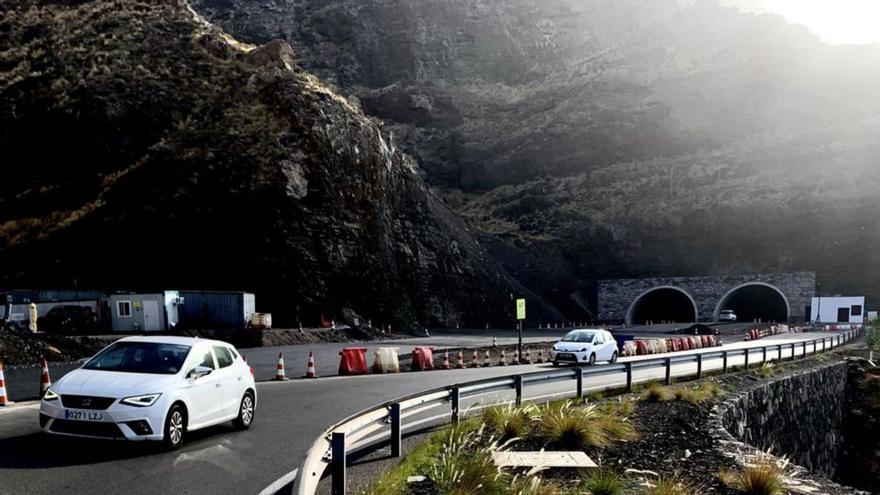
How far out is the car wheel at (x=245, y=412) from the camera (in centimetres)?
1066

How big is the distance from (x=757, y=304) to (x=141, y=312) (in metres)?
72.4

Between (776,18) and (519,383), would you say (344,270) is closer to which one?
(519,383)

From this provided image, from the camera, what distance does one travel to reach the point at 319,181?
48.0m

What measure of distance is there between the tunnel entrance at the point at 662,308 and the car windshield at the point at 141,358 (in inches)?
2782

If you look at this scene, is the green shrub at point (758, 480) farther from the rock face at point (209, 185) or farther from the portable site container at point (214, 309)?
the rock face at point (209, 185)

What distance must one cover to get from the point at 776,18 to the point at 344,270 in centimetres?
13488

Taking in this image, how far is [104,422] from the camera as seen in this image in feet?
26.7

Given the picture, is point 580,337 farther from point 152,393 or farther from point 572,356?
point 152,393

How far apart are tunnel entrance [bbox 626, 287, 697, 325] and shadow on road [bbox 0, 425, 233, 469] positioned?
71413 millimetres

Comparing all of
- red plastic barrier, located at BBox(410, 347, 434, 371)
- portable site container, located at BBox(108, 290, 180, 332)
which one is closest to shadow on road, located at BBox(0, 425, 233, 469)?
red plastic barrier, located at BBox(410, 347, 434, 371)

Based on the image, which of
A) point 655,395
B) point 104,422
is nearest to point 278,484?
point 104,422

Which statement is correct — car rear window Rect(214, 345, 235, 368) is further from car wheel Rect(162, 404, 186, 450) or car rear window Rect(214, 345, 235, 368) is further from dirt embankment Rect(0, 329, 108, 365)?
dirt embankment Rect(0, 329, 108, 365)

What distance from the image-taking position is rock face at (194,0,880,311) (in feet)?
267

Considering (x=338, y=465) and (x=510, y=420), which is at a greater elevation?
(x=338, y=465)
